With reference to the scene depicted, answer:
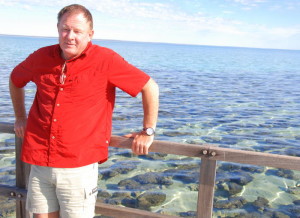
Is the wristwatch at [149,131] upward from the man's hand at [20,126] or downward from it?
upward

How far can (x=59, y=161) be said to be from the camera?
278 cm

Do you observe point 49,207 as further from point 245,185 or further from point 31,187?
point 245,185

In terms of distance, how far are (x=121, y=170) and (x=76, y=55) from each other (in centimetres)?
592

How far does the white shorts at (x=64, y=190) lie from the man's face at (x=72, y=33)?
37.8 inches

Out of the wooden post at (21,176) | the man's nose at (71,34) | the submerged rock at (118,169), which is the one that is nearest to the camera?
the man's nose at (71,34)

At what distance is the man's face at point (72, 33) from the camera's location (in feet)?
9.02

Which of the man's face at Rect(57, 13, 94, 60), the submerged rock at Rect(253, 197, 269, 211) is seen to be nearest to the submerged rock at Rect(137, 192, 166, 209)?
the submerged rock at Rect(253, 197, 269, 211)

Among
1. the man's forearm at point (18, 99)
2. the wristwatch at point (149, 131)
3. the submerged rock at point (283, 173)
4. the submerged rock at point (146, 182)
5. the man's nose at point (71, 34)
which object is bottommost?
the submerged rock at point (146, 182)

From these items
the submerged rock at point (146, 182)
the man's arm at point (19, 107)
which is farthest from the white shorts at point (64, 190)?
the submerged rock at point (146, 182)

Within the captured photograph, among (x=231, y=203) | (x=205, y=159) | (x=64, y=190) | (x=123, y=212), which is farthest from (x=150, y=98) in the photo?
(x=231, y=203)

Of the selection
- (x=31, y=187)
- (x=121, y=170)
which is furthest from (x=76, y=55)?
(x=121, y=170)

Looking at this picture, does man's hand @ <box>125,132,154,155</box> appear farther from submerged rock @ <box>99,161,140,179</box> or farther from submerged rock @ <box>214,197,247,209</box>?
submerged rock @ <box>99,161,140,179</box>

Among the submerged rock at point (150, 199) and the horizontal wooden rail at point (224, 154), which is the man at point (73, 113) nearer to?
the horizontal wooden rail at point (224, 154)

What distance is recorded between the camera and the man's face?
2.75 m
